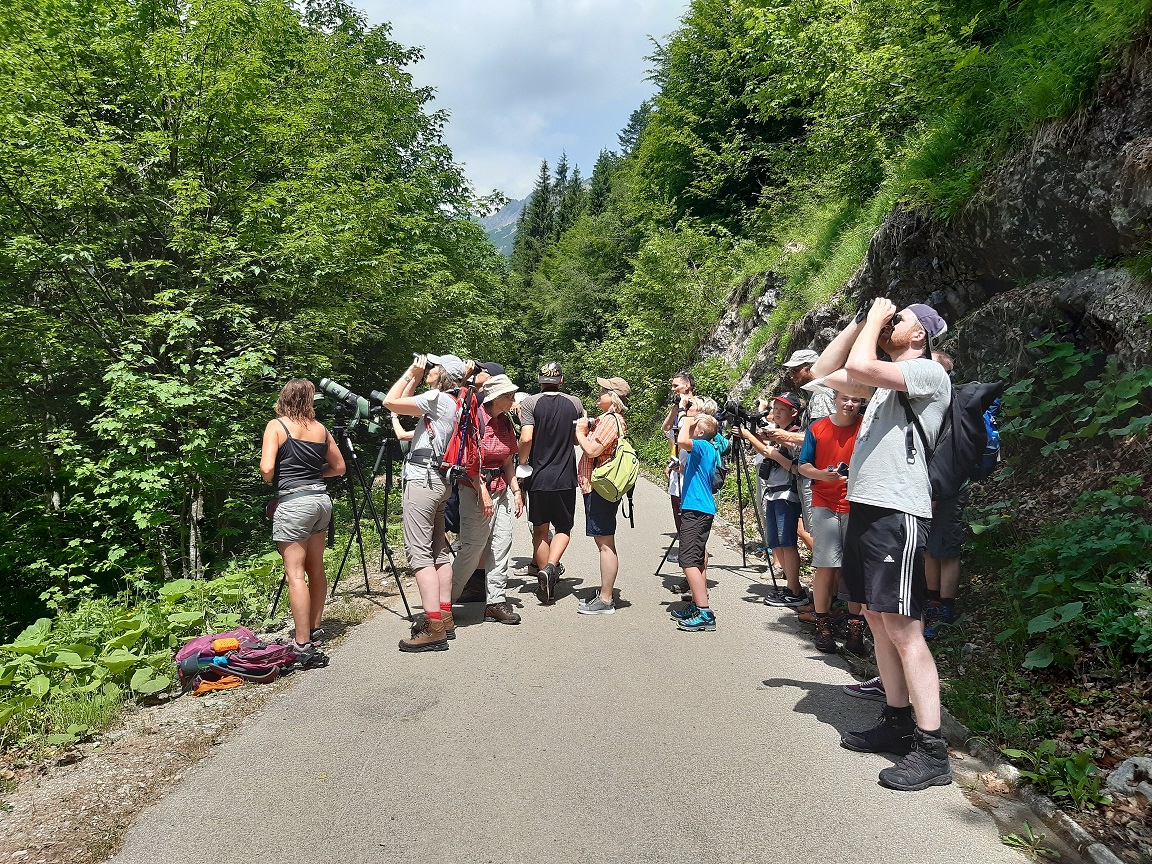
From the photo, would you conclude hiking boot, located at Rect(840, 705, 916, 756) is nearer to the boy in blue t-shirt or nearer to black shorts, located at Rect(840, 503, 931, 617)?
black shorts, located at Rect(840, 503, 931, 617)

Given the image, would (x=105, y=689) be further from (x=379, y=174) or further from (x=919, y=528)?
(x=379, y=174)

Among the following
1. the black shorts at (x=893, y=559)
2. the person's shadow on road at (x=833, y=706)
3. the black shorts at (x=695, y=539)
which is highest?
the black shorts at (x=893, y=559)

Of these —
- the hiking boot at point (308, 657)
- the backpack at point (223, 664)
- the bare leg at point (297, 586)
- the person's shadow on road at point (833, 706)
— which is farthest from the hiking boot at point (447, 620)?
the person's shadow on road at point (833, 706)

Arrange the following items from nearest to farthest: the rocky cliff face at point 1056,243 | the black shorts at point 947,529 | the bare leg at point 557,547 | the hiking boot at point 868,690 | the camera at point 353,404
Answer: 1. the hiking boot at point 868,690
2. the black shorts at point 947,529
3. the rocky cliff face at point 1056,243
4. the camera at point 353,404
5. the bare leg at point 557,547

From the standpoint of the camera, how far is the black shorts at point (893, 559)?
339 cm

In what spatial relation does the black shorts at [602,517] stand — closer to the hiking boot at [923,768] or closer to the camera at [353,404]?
the camera at [353,404]

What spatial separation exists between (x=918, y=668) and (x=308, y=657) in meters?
4.03

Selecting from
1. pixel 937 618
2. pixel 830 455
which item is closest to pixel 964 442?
pixel 830 455

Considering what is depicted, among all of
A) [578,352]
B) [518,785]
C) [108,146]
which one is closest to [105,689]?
[518,785]

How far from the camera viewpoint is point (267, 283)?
38.1 feet

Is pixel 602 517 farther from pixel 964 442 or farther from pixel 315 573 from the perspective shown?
pixel 964 442

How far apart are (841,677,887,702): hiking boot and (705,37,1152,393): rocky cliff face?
3.14 meters

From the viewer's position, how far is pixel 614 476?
6.31 m

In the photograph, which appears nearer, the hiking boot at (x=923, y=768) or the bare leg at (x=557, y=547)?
the hiking boot at (x=923, y=768)
